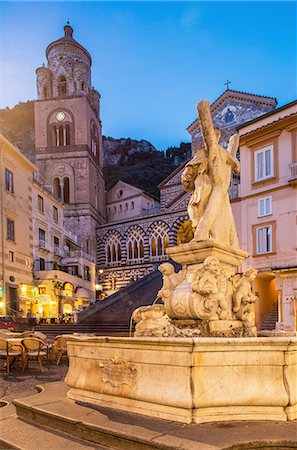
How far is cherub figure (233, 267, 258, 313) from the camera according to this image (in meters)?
5.71

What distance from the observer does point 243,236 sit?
78.9ft

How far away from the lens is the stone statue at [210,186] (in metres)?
6.21

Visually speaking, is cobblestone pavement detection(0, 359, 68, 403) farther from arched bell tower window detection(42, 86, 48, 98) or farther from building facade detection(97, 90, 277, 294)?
arched bell tower window detection(42, 86, 48, 98)

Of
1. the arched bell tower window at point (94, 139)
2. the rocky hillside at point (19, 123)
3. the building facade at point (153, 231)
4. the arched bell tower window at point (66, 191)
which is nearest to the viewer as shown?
the building facade at point (153, 231)

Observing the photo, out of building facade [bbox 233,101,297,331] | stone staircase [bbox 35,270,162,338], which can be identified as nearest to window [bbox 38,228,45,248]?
stone staircase [bbox 35,270,162,338]

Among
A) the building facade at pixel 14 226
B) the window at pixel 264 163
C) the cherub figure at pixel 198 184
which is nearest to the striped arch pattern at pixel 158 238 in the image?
the building facade at pixel 14 226

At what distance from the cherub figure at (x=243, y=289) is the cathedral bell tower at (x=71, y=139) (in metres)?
43.6

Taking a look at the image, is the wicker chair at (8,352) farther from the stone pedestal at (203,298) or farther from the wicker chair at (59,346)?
the stone pedestal at (203,298)

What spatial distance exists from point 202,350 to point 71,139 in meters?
51.6

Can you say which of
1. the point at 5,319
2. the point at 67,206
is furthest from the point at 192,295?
the point at 67,206

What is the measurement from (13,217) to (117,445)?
25736 mm

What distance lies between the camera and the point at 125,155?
87.8 meters

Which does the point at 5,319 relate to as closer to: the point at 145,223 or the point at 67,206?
the point at 145,223

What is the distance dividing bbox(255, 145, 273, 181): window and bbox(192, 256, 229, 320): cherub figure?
18.9 m
